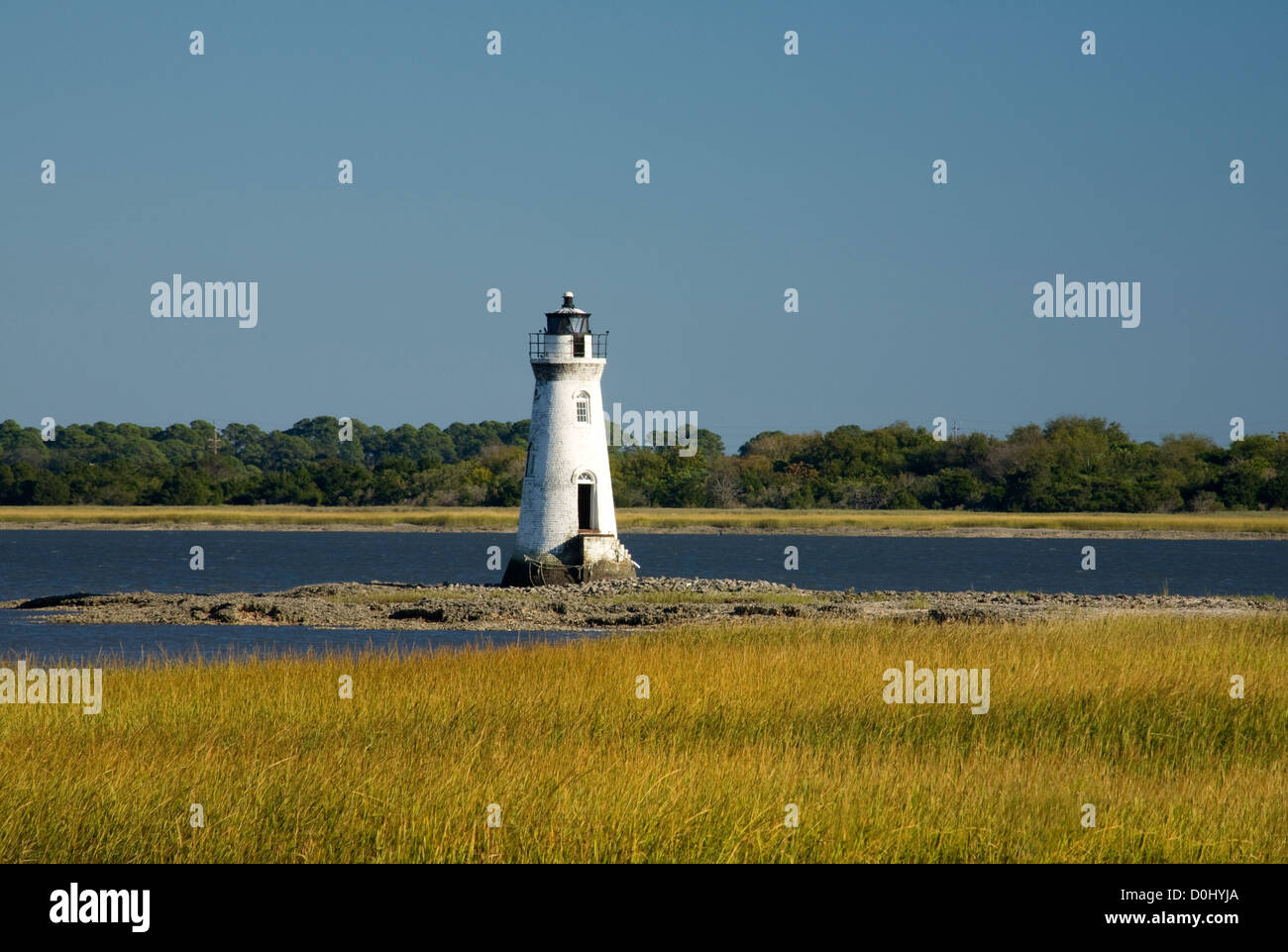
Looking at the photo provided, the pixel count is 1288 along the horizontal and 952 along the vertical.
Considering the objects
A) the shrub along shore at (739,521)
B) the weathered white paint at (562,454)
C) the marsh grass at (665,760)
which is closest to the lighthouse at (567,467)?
the weathered white paint at (562,454)

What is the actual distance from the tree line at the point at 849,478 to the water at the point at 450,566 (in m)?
3.49

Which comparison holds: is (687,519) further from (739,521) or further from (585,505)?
(585,505)

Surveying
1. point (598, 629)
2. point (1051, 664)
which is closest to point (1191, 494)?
Answer: point (598, 629)

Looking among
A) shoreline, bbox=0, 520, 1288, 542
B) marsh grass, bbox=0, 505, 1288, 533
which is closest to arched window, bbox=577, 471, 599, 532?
marsh grass, bbox=0, 505, 1288, 533

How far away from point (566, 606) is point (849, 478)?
88434 millimetres

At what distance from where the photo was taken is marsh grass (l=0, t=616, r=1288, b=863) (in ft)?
39.6

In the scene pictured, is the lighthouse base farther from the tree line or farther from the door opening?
the tree line

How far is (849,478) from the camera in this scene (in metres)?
125

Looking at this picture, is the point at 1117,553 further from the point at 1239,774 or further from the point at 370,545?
the point at 1239,774

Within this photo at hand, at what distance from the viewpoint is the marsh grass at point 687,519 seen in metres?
103

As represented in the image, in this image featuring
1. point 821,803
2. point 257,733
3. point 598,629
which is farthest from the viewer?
point 598,629

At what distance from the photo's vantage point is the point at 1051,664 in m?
20.9
